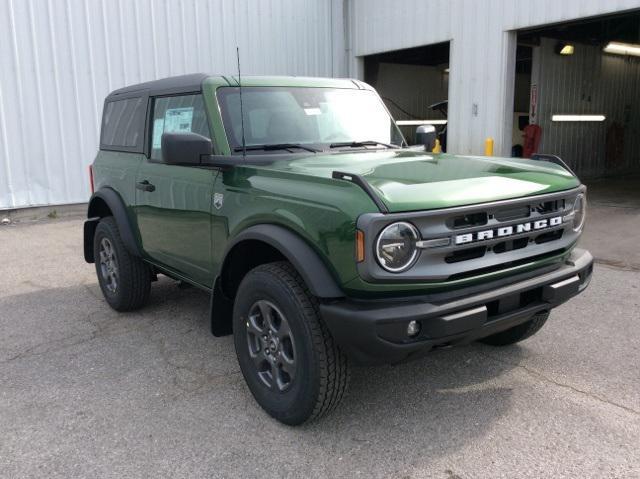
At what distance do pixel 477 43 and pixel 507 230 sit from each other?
8884 millimetres

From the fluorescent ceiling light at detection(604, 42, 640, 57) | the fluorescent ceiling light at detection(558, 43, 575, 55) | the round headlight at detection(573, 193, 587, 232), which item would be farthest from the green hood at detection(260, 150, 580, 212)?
the fluorescent ceiling light at detection(604, 42, 640, 57)

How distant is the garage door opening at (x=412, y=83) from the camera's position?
52.9 feet

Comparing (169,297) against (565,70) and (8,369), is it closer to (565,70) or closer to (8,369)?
(8,369)

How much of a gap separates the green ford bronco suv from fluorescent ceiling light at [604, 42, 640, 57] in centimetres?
1418

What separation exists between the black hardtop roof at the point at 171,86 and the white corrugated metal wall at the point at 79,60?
6.22 meters

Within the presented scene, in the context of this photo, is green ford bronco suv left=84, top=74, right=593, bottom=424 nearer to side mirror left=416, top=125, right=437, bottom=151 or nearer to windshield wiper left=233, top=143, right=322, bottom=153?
windshield wiper left=233, top=143, right=322, bottom=153

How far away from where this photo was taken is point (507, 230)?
2818 mm

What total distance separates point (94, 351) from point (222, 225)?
1.58 m

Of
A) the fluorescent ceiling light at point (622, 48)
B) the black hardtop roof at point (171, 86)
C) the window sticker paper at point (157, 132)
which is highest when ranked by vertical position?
the fluorescent ceiling light at point (622, 48)

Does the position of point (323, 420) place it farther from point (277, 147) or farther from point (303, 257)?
point (277, 147)

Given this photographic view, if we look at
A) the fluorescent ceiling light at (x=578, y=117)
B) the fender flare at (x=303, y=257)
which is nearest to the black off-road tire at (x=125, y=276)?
the fender flare at (x=303, y=257)

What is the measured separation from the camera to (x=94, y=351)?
4164mm

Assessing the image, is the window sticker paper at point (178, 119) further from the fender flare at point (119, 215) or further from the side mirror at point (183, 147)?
the fender flare at point (119, 215)

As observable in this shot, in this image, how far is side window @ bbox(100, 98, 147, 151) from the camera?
183 inches
